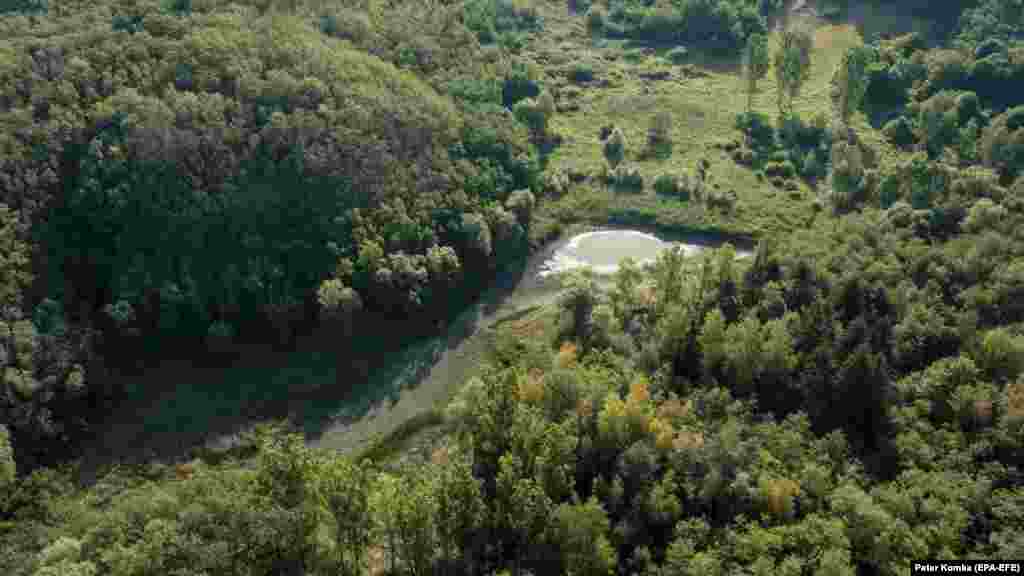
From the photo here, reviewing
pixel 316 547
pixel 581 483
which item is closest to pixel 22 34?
pixel 316 547

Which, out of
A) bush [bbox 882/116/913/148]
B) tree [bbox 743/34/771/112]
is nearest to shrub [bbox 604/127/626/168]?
tree [bbox 743/34/771/112]

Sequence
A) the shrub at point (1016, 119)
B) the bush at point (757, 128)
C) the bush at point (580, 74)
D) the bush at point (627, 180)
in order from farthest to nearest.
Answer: the bush at point (580, 74) → the bush at point (757, 128) → the bush at point (627, 180) → the shrub at point (1016, 119)

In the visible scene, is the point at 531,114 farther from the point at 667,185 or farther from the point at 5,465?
the point at 5,465

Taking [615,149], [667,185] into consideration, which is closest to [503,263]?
[667,185]

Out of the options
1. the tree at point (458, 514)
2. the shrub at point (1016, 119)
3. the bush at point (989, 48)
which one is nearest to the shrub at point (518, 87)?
the shrub at point (1016, 119)

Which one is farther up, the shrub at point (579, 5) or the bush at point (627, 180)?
the shrub at point (579, 5)

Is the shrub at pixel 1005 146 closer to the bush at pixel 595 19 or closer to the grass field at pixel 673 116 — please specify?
the grass field at pixel 673 116

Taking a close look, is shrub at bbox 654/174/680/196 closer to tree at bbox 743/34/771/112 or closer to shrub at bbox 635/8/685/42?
tree at bbox 743/34/771/112
